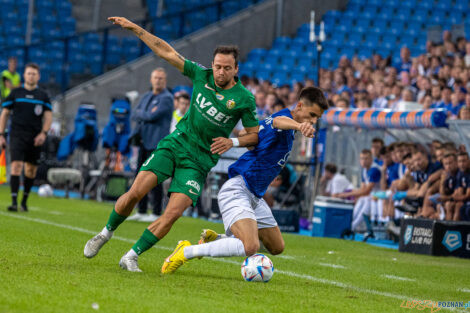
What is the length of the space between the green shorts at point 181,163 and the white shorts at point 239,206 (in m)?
0.26

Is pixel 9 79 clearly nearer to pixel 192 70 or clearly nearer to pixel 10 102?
pixel 10 102

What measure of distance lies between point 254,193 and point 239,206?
349 mm

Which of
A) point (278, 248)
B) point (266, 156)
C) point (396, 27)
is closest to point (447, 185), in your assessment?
point (278, 248)

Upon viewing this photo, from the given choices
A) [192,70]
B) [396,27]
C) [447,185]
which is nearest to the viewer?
[192,70]

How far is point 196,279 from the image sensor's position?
21.9ft

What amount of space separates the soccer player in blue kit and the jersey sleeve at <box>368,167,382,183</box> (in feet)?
26.5

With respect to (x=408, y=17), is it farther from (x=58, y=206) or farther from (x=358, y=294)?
(x=358, y=294)

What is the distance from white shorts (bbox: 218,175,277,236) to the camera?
7047 mm

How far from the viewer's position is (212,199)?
1548 centimetres

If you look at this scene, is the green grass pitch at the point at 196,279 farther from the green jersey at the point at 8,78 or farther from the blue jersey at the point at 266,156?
the green jersey at the point at 8,78

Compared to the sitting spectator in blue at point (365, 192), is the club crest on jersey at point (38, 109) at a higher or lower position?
higher

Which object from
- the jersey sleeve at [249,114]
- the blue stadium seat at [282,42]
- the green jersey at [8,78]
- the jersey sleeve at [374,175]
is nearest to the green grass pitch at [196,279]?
the jersey sleeve at [249,114]

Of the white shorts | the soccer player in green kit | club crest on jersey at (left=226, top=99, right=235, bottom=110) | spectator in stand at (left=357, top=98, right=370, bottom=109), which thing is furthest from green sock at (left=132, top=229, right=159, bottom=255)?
spectator in stand at (left=357, top=98, right=370, bottom=109)

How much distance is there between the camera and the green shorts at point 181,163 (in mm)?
7012
